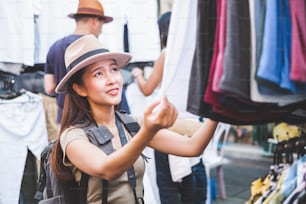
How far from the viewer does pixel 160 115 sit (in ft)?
2.39

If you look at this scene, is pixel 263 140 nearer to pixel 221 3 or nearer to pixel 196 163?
pixel 196 163

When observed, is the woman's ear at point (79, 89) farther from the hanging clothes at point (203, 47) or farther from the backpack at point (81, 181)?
the hanging clothes at point (203, 47)

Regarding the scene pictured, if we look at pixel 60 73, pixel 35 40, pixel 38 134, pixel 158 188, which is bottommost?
pixel 158 188

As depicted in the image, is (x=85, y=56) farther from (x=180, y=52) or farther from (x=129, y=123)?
(x=180, y=52)

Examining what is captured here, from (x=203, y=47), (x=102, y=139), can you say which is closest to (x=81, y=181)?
(x=102, y=139)

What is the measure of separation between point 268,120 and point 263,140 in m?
2.98

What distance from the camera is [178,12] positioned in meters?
0.77

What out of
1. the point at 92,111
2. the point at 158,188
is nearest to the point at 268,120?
the point at 92,111

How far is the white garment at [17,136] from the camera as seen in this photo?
5.13 ft

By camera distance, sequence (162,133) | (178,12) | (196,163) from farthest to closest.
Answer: (196,163), (162,133), (178,12)

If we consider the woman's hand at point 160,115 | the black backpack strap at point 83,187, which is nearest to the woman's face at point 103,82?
the black backpack strap at point 83,187

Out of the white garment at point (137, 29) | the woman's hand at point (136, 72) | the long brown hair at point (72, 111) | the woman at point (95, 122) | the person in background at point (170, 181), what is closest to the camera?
the woman at point (95, 122)

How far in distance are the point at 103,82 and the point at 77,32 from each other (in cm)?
47

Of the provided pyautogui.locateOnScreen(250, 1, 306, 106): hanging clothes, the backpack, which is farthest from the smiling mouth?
pyautogui.locateOnScreen(250, 1, 306, 106): hanging clothes
